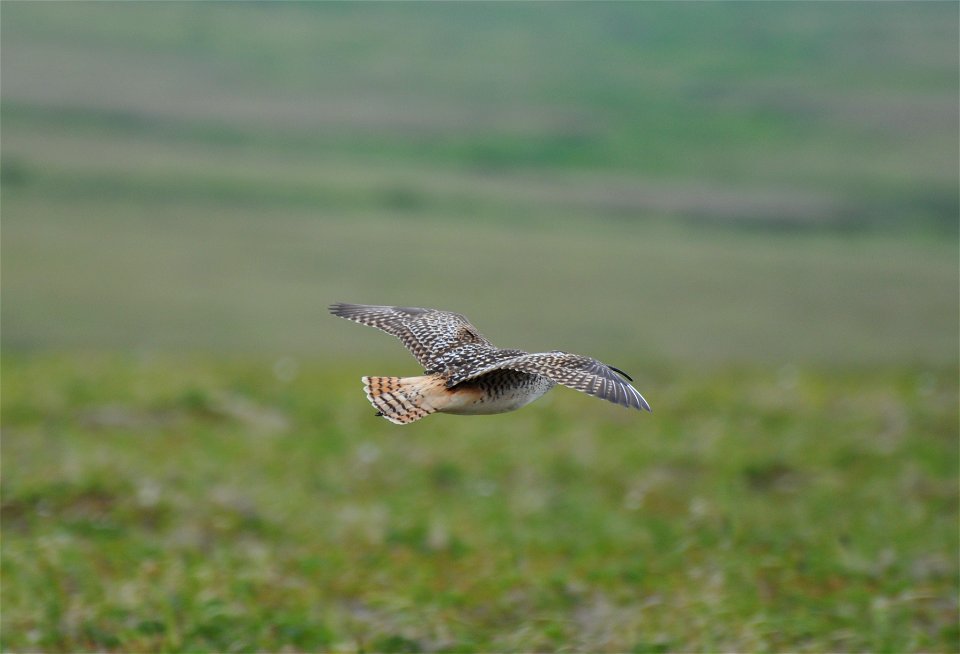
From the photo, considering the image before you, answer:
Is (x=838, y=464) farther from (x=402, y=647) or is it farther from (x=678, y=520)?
(x=402, y=647)

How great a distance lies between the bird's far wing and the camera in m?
3.98

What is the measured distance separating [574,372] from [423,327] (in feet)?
3.76

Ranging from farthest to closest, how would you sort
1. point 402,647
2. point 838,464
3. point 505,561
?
point 838,464 → point 505,561 → point 402,647

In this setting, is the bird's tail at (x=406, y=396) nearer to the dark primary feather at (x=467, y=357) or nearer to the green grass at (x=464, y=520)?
the dark primary feather at (x=467, y=357)

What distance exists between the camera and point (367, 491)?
835 centimetres

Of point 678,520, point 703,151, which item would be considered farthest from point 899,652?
point 703,151

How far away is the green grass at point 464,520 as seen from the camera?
6.06m

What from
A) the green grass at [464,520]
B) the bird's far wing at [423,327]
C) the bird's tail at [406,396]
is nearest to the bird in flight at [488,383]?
the bird's tail at [406,396]

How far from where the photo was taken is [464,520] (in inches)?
302

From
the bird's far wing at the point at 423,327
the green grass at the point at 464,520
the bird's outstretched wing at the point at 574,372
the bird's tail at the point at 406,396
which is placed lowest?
the green grass at the point at 464,520

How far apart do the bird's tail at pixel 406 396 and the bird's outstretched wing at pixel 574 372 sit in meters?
0.15

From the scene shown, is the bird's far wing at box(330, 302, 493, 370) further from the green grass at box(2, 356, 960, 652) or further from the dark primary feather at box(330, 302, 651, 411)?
the green grass at box(2, 356, 960, 652)

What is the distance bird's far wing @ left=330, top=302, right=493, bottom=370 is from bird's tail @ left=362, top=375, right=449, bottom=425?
0.21 metres

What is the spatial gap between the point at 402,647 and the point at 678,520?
2.55 m
